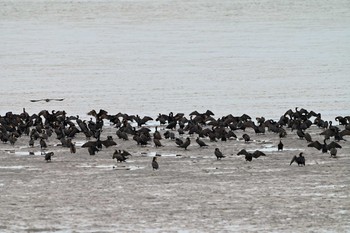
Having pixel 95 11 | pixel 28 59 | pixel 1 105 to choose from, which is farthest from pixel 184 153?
pixel 95 11

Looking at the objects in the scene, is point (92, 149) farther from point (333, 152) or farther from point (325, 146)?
point (333, 152)

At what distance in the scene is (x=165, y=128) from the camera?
64.0 ft

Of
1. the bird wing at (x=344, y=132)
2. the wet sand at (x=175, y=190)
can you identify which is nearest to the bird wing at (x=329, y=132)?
the bird wing at (x=344, y=132)

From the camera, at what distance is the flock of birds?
16.4m

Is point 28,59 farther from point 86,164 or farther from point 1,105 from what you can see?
point 86,164

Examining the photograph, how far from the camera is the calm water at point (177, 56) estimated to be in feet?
80.2

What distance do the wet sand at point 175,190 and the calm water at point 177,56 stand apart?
5.93 meters

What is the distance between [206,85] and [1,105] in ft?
22.6

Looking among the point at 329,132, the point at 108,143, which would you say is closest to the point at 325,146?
the point at 329,132

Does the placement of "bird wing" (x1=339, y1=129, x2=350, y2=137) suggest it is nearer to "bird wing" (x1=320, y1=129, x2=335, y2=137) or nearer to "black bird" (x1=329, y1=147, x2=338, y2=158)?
"bird wing" (x1=320, y1=129, x2=335, y2=137)

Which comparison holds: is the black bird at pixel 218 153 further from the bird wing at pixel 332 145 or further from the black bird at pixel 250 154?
the bird wing at pixel 332 145

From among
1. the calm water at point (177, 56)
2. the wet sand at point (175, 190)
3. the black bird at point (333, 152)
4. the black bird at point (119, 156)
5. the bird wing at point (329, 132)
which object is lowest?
the wet sand at point (175, 190)

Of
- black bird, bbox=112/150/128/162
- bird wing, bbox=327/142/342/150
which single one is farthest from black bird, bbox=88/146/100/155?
bird wing, bbox=327/142/342/150

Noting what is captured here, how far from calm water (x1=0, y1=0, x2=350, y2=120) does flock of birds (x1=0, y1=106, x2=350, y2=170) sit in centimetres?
215
